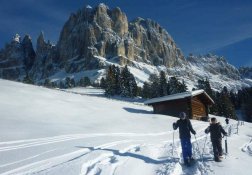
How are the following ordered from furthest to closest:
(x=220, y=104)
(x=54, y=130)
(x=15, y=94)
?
Result: (x=220, y=104)
(x=15, y=94)
(x=54, y=130)

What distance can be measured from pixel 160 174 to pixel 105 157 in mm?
2517

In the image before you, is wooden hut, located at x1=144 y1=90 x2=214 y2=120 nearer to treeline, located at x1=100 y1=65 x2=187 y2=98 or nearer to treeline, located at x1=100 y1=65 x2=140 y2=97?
treeline, located at x1=100 y1=65 x2=140 y2=97

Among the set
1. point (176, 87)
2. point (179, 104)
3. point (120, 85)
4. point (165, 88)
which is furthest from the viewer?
point (165, 88)

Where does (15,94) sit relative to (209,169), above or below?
above

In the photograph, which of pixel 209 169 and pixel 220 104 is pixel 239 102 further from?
pixel 209 169

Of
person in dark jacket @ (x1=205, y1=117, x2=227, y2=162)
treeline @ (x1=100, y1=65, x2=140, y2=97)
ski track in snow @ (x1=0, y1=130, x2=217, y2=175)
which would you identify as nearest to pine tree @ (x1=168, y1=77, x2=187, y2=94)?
treeline @ (x1=100, y1=65, x2=140, y2=97)

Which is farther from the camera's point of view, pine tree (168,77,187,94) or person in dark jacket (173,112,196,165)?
pine tree (168,77,187,94)

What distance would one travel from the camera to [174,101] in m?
42.8

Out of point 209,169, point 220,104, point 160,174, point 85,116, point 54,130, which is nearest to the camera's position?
point 160,174

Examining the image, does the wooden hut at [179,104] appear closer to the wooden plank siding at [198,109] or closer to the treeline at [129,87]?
the wooden plank siding at [198,109]

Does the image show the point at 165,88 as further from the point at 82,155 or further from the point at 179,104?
the point at 82,155

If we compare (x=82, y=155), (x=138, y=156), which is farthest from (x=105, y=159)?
(x=138, y=156)

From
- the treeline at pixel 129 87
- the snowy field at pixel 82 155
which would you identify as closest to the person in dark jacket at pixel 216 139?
the snowy field at pixel 82 155

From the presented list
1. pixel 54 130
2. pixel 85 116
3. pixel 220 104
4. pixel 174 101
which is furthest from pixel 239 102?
pixel 54 130
